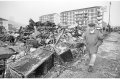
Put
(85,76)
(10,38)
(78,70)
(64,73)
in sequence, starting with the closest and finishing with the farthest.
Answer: (85,76), (64,73), (78,70), (10,38)

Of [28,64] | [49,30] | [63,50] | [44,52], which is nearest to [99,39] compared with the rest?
[63,50]

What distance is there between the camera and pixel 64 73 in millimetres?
3373

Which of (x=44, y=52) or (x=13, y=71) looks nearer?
(x=13, y=71)

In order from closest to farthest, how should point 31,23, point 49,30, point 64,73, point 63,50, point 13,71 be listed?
point 13,71 → point 64,73 → point 63,50 → point 49,30 → point 31,23

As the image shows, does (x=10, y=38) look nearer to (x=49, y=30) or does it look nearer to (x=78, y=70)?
(x=49, y=30)

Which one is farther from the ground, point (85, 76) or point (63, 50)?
point (63, 50)

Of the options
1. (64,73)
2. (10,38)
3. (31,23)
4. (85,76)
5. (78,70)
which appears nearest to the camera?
(85,76)

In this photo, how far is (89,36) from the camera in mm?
3486

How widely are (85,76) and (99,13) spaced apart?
30.3 ft

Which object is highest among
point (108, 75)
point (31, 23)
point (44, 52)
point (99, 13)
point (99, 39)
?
point (99, 13)

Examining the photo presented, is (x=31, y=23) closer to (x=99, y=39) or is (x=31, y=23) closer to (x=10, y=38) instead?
(x=10, y=38)

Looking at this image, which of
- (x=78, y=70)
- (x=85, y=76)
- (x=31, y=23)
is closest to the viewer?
(x=85, y=76)

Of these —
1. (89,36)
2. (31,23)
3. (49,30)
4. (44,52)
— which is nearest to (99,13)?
(49,30)

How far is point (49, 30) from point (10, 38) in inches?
152
